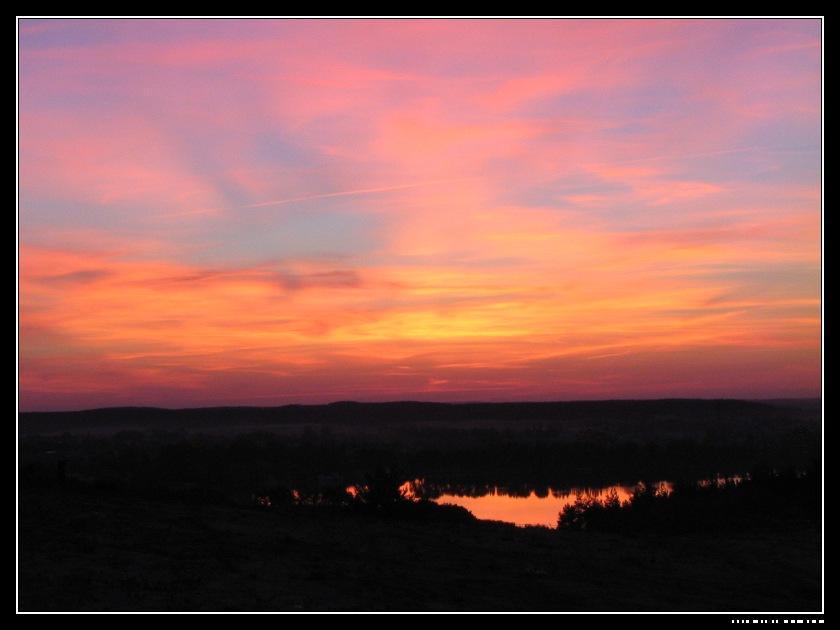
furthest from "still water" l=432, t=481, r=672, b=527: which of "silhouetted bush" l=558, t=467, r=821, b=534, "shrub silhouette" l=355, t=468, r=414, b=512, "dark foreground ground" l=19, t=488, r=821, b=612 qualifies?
"dark foreground ground" l=19, t=488, r=821, b=612

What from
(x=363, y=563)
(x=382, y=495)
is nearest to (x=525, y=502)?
(x=382, y=495)

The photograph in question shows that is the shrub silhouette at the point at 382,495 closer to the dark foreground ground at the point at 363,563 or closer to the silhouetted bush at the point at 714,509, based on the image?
the dark foreground ground at the point at 363,563

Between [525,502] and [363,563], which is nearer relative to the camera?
[363,563]

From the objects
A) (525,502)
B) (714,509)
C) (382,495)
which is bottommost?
(525,502)

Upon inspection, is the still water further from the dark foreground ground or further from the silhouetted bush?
the dark foreground ground

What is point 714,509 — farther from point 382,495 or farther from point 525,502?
point 525,502

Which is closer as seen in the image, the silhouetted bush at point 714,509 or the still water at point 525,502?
the silhouetted bush at point 714,509

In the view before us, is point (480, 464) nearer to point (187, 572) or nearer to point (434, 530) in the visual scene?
point (434, 530)

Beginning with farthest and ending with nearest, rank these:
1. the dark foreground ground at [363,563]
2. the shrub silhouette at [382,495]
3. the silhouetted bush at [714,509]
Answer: the shrub silhouette at [382,495] < the silhouetted bush at [714,509] < the dark foreground ground at [363,563]

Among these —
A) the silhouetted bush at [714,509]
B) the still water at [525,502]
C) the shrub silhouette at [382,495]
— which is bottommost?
the still water at [525,502]

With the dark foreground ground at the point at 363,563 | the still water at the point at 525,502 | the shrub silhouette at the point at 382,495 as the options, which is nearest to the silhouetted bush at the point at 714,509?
the dark foreground ground at the point at 363,563
